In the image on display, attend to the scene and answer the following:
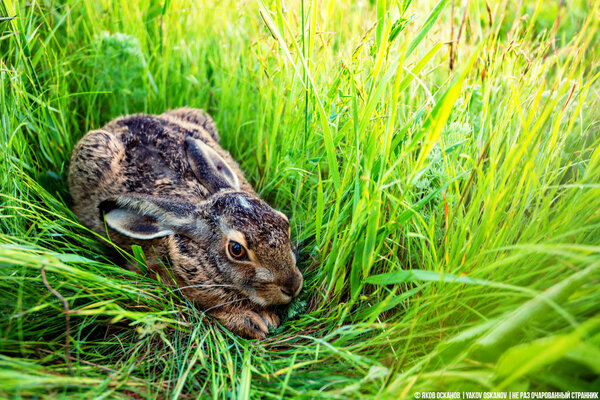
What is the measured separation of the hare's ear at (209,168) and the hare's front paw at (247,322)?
1.10 m

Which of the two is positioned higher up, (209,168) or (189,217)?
(209,168)

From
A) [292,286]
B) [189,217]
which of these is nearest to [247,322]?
[292,286]

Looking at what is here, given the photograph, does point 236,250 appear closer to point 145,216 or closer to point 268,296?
point 268,296

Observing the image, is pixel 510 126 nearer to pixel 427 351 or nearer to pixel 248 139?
pixel 427 351

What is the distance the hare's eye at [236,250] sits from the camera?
10.3ft

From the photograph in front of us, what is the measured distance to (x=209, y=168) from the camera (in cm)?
375

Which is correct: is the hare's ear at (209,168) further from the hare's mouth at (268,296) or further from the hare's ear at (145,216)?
the hare's mouth at (268,296)

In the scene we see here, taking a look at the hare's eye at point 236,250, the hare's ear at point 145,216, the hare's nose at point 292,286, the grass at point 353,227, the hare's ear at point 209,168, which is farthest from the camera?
the hare's ear at point 209,168

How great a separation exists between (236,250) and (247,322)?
507 mm

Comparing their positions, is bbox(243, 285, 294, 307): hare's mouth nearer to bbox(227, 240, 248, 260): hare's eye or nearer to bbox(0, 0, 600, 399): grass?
bbox(0, 0, 600, 399): grass

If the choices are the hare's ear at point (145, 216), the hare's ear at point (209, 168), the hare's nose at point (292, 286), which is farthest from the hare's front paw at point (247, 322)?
the hare's ear at point (209, 168)

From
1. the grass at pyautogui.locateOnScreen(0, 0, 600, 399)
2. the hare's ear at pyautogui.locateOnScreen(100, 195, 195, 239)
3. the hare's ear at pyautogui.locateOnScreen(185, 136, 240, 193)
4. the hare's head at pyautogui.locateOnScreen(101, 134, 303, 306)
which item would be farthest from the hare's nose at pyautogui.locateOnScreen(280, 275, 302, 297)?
the hare's ear at pyautogui.locateOnScreen(185, 136, 240, 193)

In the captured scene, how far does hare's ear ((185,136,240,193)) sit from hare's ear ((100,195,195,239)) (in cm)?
41

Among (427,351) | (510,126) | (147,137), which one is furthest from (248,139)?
(427,351)
